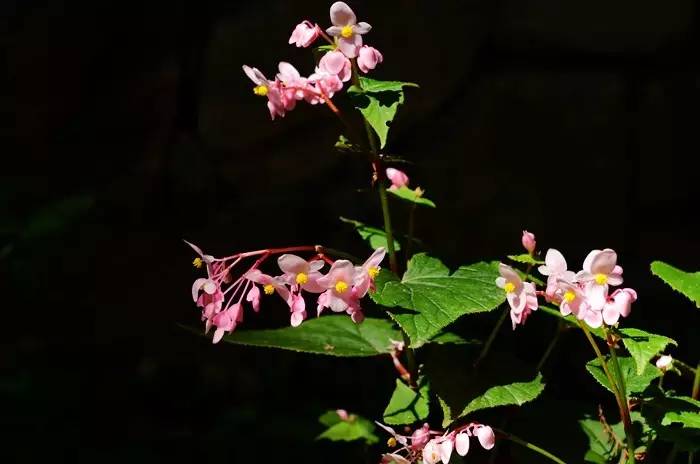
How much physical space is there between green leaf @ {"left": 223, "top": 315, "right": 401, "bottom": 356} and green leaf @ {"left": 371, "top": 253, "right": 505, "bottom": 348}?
13 cm

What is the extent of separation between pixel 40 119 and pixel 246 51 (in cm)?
63

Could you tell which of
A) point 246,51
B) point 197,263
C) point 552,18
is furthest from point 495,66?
point 197,263

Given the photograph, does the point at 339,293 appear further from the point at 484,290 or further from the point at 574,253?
the point at 574,253

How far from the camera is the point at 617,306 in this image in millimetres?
722

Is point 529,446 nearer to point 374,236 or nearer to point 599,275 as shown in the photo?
point 599,275

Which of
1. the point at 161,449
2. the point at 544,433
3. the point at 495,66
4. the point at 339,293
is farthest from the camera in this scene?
the point at 495,66

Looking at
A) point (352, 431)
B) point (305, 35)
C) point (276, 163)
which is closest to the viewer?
point (305, 35)

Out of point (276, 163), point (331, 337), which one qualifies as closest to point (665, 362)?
point (331, 337)

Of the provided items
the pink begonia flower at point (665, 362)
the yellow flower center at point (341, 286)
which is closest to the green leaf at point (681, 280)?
the pink begonia flower at point (665, 362)

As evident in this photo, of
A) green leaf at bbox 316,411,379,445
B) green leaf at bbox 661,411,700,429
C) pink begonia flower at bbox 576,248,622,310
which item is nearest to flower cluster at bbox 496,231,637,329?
pink begonia flower at bbox 576,248,622,310

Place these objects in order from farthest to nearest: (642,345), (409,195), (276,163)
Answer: (276,163) → (409,195) → (642,345)

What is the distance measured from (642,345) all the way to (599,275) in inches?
2.7

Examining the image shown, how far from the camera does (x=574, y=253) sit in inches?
91.0

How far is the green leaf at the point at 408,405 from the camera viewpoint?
2.86ft
